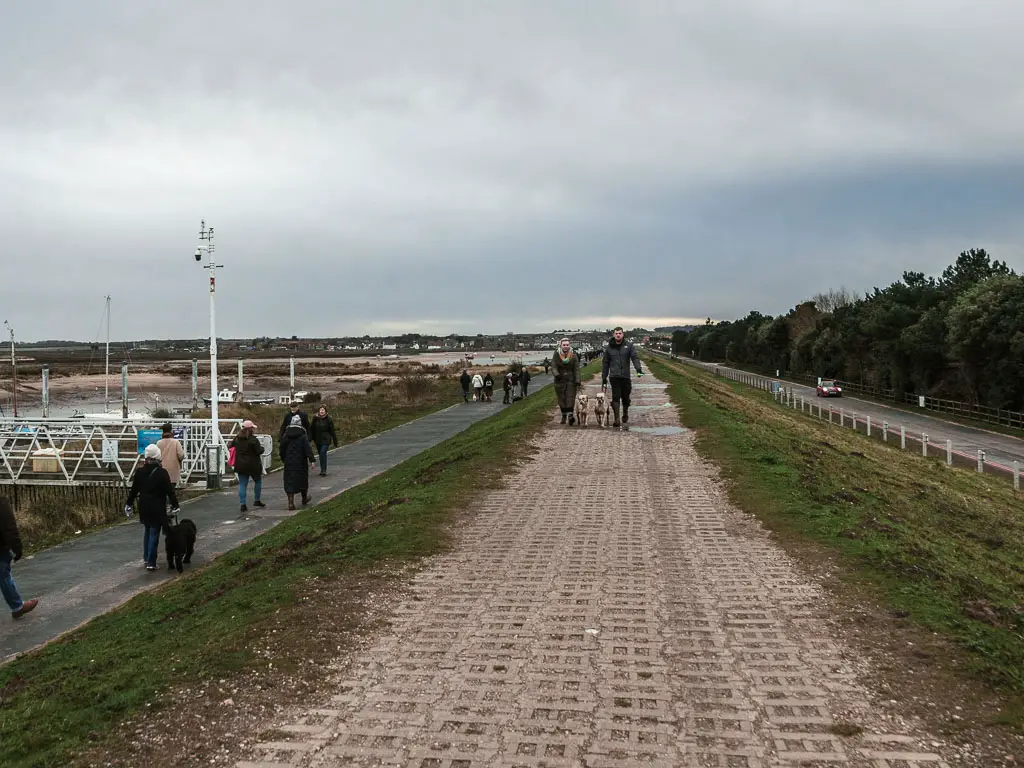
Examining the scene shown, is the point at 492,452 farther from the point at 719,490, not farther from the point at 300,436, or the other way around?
the point at 719,490

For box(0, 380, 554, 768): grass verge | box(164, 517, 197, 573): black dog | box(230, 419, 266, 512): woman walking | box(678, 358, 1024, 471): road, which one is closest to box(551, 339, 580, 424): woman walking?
box(0, 380, 554, 768): grass verge

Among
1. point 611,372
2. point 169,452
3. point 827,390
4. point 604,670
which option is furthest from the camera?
point 827,390

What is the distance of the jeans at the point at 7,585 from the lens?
24.7 feet

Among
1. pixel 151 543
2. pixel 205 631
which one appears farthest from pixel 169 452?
pixel 205 631

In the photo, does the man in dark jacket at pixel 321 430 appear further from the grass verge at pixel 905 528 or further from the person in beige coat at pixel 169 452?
the grass verge at pixel 905 528

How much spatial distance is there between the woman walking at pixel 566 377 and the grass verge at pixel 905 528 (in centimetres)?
265

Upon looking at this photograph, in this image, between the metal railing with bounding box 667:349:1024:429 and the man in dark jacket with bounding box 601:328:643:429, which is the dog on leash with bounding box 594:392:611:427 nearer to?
the man in dark jacket with bounding box 601:328:643:429

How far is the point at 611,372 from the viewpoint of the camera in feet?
50.9

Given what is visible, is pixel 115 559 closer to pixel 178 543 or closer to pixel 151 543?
pixel 151 543

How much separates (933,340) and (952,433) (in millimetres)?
14001

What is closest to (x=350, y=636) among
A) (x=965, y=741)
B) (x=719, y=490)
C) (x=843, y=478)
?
(x=965, y=741)

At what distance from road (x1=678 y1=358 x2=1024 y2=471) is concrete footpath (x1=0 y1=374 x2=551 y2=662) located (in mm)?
19788

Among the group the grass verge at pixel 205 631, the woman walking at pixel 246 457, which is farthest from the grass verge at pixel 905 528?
the woman walking at pixel 246 457

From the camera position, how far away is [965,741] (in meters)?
3.77
